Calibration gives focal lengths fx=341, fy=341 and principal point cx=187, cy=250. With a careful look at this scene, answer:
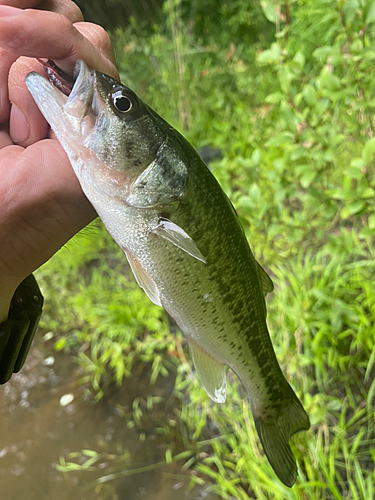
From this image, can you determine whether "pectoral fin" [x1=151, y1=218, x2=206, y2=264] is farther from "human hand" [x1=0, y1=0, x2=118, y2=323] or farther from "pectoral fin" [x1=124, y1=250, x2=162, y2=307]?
"human hand" [x1=0, y1=0, x2=118, y2=323]

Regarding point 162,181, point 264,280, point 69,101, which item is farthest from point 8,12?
point 264,280

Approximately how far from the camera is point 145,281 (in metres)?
0.91

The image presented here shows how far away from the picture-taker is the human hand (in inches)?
29.1

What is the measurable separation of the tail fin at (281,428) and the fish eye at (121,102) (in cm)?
103

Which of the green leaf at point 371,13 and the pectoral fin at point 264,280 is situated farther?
the green leaf at point 371,13

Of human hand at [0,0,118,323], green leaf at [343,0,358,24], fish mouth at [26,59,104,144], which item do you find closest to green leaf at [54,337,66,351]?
human hand at [0,0,118,323]

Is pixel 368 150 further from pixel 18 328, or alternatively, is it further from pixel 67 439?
pixel 67 439

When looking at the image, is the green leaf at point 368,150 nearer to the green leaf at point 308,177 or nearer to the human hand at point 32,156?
the green leaf at point 308,177

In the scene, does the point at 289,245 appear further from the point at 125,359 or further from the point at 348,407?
the point at 125,359

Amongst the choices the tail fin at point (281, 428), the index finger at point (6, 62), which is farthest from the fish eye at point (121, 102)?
the tail fin at point (281, 428)

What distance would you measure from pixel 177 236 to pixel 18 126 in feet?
1.80

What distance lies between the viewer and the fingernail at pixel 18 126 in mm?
938

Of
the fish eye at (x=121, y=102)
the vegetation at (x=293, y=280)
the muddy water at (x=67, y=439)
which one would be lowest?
the muddy water at (x=67, y=439)

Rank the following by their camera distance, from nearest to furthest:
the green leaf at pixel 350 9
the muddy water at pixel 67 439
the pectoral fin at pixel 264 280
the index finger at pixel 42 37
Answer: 1. the index finger at pixel 42 37
2. the pectoral fin at pixel 264 280
3. the green leaf at pixel 350 9
4. the muddy water at pixel 67 439
